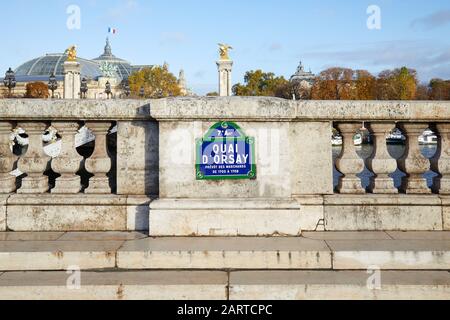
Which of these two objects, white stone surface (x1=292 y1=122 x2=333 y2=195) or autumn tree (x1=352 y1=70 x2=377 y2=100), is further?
autumn tree (x1=352 y1=70 x2=377 y2=100)

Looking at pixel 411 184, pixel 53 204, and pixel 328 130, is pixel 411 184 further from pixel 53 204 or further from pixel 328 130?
pixel 53 204

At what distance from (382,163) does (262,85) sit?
3166 inches

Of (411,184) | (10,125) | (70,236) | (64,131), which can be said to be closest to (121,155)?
(64,131)

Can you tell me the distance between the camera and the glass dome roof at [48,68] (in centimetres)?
11521

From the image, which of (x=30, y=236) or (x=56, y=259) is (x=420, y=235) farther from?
(x=30, y=236)

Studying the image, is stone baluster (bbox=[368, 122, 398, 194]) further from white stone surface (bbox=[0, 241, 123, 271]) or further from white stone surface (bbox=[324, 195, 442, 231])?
white stone surface (bbox=[0, 241, 123, 271])

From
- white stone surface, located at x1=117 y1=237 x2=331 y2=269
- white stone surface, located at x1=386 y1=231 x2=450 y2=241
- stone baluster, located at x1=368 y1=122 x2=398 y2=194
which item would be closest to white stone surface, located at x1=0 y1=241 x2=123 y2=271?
white stone surface, located at x1=117 y1=237 x2=331 y2=269

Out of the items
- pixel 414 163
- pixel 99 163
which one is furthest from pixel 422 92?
Answer: pixel 99 163

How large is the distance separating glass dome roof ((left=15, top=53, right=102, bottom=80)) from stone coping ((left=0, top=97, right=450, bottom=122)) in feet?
383

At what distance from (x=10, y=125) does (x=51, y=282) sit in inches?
87.0

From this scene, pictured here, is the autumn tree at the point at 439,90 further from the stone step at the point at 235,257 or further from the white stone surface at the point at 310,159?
the stone step at the point at 235,257

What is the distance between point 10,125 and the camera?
469cm

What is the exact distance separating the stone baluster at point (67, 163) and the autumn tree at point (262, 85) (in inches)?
3073

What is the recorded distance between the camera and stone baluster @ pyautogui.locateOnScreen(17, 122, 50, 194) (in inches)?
180
